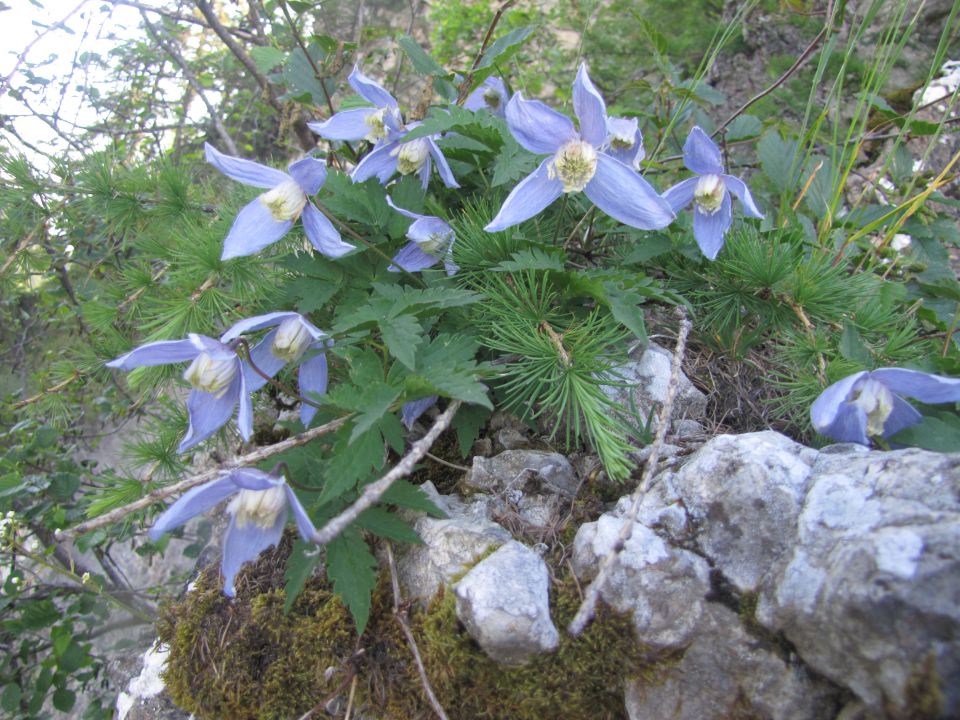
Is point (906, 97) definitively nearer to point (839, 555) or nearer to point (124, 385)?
point (839, 555)

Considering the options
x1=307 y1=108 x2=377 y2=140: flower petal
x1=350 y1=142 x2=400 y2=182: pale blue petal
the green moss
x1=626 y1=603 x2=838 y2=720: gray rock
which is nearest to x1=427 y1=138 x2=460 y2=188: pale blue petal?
x1=350 y1=142 x2=400 y2=182: pale blue petal

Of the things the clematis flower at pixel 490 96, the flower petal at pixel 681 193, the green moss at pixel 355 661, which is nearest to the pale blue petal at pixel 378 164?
the clematis flower at pixel 490 96

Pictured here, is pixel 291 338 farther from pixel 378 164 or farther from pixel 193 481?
pixel 378 164

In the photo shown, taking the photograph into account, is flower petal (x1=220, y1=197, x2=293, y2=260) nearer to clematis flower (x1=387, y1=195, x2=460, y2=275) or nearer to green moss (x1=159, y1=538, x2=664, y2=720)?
clematis flower (x1=387, y1=195, x2=460, y2=275)

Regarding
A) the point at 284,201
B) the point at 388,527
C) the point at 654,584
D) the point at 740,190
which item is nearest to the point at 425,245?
the point at 284,201

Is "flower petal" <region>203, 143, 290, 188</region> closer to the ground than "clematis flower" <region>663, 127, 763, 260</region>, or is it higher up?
higher up
